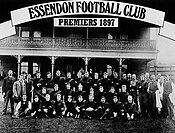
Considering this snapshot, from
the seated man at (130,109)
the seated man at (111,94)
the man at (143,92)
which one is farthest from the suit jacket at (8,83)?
the man at (143,92)

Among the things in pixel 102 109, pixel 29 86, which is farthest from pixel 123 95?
pixel 29 86

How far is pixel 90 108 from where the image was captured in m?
6.07

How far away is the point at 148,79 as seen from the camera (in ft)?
20.2

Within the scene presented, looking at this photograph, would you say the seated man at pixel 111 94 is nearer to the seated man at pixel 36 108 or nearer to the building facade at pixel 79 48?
the building facade at pixel 79 48

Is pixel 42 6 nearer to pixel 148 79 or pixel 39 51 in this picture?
pixel 39 51

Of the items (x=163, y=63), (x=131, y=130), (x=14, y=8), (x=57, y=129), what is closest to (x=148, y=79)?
(x=163, y=63)

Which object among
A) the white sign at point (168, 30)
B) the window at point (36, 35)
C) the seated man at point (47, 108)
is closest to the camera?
the white sign at point (168, 30)

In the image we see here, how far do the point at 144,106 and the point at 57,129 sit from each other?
4.59ft

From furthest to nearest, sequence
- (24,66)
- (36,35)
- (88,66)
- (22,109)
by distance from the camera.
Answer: (36,35), (88,66), (24,66), (22,109)

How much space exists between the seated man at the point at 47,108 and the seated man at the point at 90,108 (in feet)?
1.84

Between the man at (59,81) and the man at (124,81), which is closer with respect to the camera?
the man at (124,81)

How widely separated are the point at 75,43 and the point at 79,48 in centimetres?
12

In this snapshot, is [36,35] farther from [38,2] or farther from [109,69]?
[109,69]

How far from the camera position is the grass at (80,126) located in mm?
5652
